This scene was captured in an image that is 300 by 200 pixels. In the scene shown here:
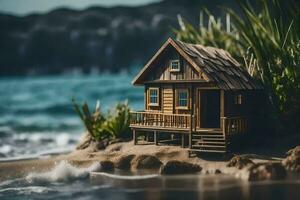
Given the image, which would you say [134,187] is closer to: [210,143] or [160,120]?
[210,143]

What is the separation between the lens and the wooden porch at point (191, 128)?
24.8 metres

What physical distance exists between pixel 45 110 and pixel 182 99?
52.3 m

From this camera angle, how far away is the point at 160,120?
27328 mm

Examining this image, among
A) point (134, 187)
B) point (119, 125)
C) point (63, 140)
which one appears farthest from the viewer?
point (63, 140)

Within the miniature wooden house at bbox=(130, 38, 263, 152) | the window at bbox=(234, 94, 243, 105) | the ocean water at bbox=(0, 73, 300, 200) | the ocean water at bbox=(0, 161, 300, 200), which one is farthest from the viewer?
the window at bbox=(234, 94, 243, 105)

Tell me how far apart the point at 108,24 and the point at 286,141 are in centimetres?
11877

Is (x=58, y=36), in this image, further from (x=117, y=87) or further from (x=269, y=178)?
(x=269, y=178)

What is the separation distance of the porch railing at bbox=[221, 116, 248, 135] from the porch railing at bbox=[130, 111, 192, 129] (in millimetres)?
1826

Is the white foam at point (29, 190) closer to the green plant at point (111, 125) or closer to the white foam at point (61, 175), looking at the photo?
the white foam at point (61, 175)

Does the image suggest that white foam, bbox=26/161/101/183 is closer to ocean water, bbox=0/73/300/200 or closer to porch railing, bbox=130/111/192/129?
ocean water, bbox=0/73/300/200

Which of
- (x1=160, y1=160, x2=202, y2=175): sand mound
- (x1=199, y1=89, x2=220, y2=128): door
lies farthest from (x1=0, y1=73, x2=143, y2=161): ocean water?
(x1=160, y1=160, x2=202, y2=175): sand mound

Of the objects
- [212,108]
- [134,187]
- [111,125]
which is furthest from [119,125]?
[134,187]

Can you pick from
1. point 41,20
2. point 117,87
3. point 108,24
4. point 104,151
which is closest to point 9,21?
point 41,20

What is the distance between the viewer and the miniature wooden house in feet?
83.0
